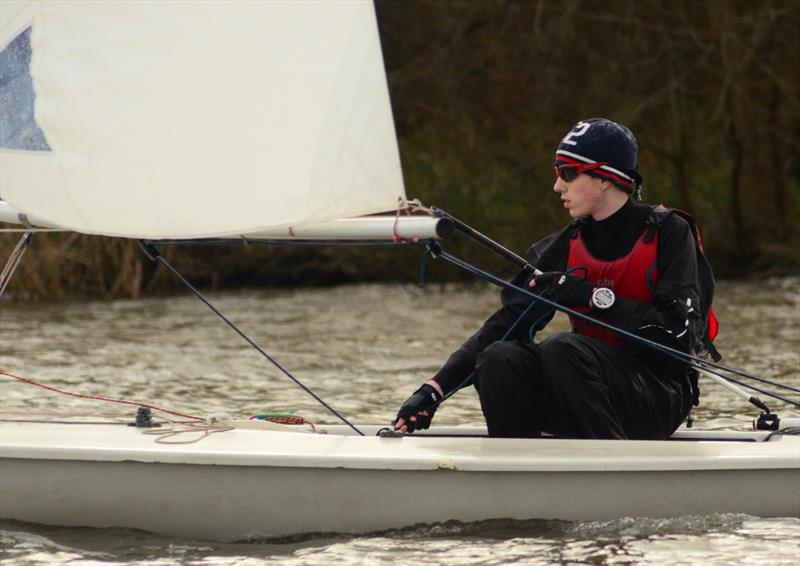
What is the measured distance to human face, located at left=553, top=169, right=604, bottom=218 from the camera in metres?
4.17

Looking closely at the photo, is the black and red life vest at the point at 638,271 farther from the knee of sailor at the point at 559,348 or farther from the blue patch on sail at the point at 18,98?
the blue patch on sail at the point at 18,98

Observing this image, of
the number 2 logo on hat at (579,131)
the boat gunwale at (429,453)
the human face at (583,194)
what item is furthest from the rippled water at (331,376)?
the number 2 logo on hat at (579,131)

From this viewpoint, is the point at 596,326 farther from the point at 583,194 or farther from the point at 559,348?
the point at 583,194

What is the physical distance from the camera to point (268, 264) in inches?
538

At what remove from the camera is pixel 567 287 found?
4074 mm

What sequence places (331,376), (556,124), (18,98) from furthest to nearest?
(556,124) < (331,376) < (18,98)

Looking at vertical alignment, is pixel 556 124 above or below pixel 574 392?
above

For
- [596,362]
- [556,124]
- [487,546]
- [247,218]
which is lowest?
[487,546]

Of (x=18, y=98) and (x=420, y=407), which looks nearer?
(x=420, y=407)

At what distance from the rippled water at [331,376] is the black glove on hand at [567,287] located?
59 cm

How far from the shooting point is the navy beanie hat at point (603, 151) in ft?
13.6

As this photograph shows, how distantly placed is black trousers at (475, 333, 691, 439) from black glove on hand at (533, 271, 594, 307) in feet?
0.30

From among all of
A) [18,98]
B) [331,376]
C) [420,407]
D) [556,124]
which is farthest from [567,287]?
[556,124]

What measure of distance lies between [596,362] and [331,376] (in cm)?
410
